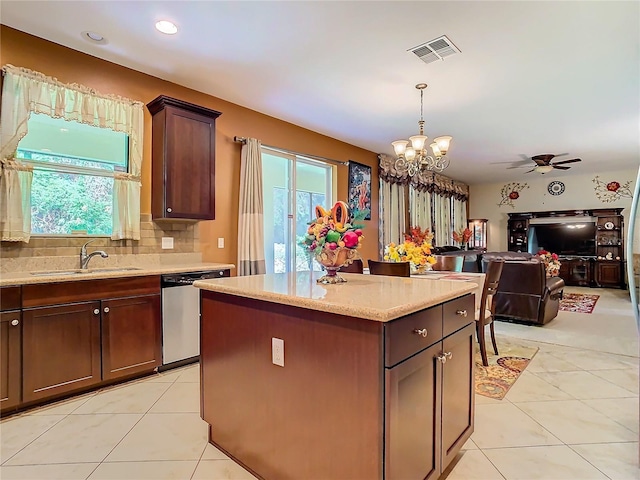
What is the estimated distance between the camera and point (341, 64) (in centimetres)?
319

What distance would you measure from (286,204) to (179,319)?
224 centimetres

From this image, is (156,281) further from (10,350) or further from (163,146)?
(163,146)

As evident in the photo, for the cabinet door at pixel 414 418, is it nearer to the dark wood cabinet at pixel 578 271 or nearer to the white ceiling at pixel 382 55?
the white ceiling at pixel 382 55

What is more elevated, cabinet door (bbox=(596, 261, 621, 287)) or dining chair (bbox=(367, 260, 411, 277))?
dining chair (bbox=(367, 260, 411, 277))

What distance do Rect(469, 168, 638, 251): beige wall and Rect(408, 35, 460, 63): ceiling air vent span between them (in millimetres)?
6862

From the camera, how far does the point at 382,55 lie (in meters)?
3.03

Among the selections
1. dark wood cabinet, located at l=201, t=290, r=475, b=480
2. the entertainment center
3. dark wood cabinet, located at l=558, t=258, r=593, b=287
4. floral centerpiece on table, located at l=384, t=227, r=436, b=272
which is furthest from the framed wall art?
dark wood cabinet, located at l=558, t=258, r=593, b=287

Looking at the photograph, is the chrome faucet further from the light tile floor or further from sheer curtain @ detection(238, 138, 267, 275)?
sheer curtain @ detection(238, 138, 267, 275)

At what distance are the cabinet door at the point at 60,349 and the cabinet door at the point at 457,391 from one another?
2.48 metres

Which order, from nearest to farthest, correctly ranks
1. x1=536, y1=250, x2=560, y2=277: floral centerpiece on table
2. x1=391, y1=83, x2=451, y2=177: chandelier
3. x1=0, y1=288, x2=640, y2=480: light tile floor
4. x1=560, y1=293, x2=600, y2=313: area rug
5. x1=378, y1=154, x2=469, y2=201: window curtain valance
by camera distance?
x1=0, y1=288, x2=640, y2=480: light tile floor < x1=391, y1=83, x2=451, y2=177: chandelier < x1=536, y1=250, x2=560, y2=277: floral centerpiece on table < x1=560, y1=293, x2=600, y2=313: area rug < x1=378, y1=154, x2=469, y2=201: window curtain valance

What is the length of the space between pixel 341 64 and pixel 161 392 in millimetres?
3097

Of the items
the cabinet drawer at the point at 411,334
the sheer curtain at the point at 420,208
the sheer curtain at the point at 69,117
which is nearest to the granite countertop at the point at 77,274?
the sheer curtain at the point at 69,117

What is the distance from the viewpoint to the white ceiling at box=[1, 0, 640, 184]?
8.07 feet

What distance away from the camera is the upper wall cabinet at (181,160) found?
10.8 ft
